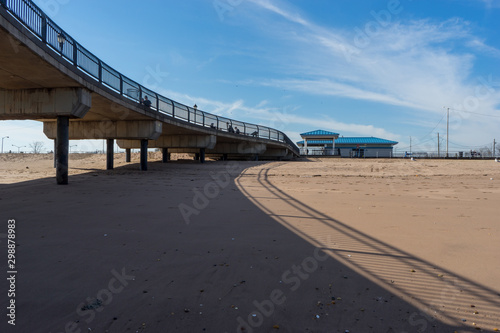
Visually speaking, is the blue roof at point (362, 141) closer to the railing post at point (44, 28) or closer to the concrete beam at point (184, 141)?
the concrete beam at point (184, 141)

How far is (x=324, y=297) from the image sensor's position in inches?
140

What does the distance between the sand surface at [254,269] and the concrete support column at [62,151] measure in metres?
5.38

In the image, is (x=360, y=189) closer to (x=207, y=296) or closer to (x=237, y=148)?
(x=207, y=296)

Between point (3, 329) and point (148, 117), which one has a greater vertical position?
point (148, 117)

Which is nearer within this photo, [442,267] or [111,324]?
[111,324]

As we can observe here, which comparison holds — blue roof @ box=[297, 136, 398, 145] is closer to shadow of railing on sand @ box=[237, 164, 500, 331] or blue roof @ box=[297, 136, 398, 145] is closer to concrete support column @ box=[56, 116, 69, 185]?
concrete support column @ box=[56, 116, 69, 185]

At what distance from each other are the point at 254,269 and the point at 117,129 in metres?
20.8

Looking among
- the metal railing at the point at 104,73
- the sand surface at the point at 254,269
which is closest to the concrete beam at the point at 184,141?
the metal railing at the point at 104,73

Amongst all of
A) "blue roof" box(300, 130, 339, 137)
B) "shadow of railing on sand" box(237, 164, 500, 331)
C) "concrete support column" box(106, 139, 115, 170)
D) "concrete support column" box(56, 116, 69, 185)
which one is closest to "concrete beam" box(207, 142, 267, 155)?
"concrete support column" box(106, 139, 115, 170)

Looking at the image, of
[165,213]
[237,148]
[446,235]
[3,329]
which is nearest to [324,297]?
[3,329]

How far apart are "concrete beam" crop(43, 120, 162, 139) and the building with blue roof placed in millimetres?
38315

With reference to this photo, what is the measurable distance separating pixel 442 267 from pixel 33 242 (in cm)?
641

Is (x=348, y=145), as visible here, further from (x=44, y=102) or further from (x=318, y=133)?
(x=44, y=102)

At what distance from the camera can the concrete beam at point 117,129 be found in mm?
22078
